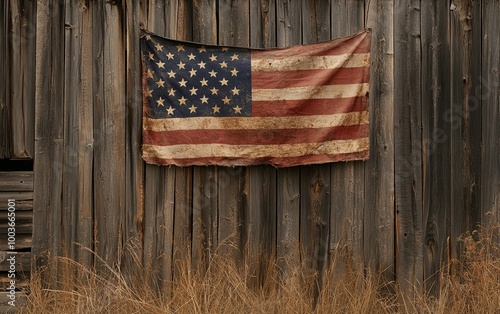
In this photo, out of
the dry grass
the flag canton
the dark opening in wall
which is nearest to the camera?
the dry grass

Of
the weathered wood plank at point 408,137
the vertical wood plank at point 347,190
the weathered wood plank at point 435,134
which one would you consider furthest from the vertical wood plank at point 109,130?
the weathered wood plank at point 435,134

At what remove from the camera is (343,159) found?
18.6ft

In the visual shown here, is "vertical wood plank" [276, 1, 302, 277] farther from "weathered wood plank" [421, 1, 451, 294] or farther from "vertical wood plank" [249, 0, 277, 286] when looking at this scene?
"weathered wood plank" [421, 1, 451, 294]

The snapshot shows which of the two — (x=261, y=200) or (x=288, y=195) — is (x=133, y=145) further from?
(x=288, y=195)

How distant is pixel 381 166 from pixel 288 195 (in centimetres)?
88

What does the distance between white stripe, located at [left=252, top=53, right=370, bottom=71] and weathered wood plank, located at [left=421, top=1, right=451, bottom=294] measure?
62cm

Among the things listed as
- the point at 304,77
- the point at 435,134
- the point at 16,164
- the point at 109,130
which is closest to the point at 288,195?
the point at 304,77

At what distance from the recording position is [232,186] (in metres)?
5.71

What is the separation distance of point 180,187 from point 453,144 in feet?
8.16

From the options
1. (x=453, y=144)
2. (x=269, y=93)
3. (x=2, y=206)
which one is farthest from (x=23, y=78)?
(x=453, y=144)

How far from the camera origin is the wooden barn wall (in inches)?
223

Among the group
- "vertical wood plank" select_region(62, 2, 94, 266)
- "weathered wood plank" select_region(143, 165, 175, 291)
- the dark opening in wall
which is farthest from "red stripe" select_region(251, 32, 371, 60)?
the dark opening in wall

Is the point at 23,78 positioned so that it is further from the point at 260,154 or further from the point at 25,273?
the point at 260,154

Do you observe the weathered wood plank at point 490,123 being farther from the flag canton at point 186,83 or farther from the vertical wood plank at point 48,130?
the vertical wood plank at point 48,130
